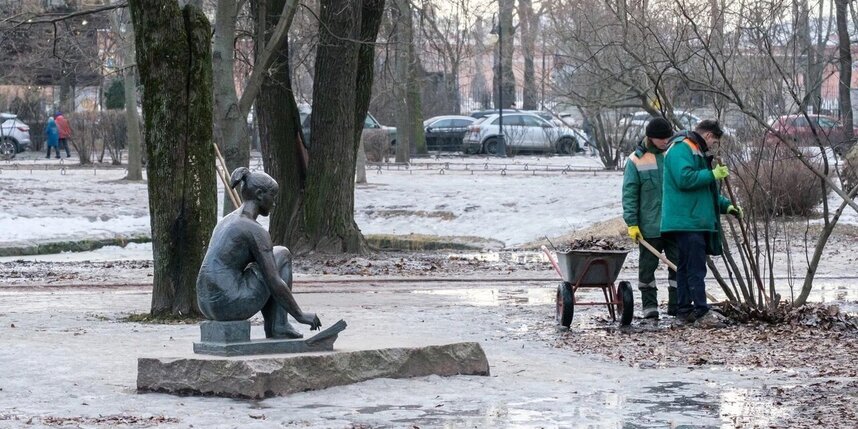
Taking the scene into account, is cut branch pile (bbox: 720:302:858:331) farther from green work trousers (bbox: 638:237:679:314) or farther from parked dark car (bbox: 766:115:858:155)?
parked dark car (bbox: 766:115:858:155)

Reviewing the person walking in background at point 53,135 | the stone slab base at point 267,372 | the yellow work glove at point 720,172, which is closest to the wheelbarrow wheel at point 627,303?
the yellow work glove at point 720,172

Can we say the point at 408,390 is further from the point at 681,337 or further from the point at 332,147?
the point at 332,147

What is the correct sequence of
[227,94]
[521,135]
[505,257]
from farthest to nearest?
[521,135]
[505,257]
[227,94]

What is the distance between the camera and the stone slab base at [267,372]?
7.66 meters

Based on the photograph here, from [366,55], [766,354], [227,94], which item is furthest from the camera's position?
[366,55]

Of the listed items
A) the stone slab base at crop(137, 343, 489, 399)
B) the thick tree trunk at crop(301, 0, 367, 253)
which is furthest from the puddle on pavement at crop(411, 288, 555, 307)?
the stone slab base at crop(137, 343, 489, 399)

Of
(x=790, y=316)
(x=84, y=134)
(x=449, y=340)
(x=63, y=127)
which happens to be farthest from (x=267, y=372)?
(x=63, y=127)

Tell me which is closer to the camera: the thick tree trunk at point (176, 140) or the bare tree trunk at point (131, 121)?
the thick tree trunk at point (176, 140)

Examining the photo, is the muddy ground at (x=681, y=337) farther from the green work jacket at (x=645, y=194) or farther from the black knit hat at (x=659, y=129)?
the black knit hat at (x=659, y=129)

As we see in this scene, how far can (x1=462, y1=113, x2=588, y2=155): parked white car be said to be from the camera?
4725 centimetres

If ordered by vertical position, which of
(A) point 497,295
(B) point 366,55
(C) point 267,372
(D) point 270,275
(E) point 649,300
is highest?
(B) point 366,55

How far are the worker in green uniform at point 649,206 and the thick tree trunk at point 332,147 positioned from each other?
7.62m

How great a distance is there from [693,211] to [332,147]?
8.63 metres

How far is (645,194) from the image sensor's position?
11703 millimetres
